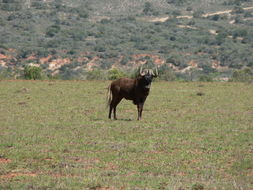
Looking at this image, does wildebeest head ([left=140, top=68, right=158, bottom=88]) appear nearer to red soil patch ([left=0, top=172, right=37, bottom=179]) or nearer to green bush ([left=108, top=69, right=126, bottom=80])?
red soil patch ([left=0, top=172, right=37, bottom=179])

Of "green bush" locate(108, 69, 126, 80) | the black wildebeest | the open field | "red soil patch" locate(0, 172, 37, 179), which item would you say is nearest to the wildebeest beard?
the black wildebeest

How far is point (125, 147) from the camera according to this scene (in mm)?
13695

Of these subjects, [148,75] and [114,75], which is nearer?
[148,75]

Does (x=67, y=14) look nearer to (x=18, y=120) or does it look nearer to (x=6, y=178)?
(x=18, y=120)

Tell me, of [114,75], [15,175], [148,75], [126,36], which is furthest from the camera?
[126,36]

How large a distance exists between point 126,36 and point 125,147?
77.9 m

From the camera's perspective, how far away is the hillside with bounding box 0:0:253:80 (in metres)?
70.8

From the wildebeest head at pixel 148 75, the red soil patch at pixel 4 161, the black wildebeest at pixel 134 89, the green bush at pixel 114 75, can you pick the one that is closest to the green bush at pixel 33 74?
the green bush at pixel 114 75

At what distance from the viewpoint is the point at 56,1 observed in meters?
115

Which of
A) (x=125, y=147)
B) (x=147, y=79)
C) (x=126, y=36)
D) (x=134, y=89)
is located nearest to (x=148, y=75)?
(x=147, y=79)

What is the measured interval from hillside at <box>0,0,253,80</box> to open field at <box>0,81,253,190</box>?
30.8m

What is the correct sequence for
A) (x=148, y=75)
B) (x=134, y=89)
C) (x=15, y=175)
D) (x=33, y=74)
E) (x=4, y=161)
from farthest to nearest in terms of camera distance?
(x=33, y=74)
(x=134, y=89)
(x=148, y=75)
(x=4, y=161)
(x=15, y=175)

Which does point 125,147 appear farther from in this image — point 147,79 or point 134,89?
point 134,89

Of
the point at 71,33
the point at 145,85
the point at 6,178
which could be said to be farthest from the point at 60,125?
the point at 71,33
